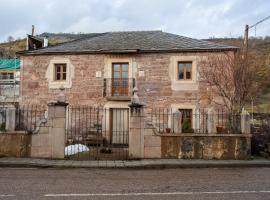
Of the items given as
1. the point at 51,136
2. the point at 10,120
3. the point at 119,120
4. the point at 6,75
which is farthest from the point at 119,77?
the point at 6,75

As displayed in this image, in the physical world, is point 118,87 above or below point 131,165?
above

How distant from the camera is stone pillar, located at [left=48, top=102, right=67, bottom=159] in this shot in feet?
34.4

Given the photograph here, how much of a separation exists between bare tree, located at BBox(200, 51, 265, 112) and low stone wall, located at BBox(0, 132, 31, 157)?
30.8 feet

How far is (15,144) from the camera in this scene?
34.8 feet

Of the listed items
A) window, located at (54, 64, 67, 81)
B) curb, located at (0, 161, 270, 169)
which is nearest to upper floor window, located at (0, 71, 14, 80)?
window, located at (54, 64, 67, 81)

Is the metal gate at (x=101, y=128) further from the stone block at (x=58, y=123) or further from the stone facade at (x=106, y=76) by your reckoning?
the stone block at (x=58, y=123)

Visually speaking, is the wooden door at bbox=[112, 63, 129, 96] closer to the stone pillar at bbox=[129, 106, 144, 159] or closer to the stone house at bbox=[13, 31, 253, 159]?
the stone house at bbox=[13, 31, 253, 159]

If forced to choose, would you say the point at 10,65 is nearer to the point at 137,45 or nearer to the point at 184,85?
the point at 137,45

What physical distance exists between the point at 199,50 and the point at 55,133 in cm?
1097

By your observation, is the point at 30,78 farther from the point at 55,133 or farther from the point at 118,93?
the point at 55,133

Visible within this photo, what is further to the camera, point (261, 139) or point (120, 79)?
point (120, 79)

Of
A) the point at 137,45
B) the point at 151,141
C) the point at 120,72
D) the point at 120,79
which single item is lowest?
the point at 151,141

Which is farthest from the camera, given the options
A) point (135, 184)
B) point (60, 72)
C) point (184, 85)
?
point (60, 72)

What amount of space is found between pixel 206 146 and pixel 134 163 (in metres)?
2.82
